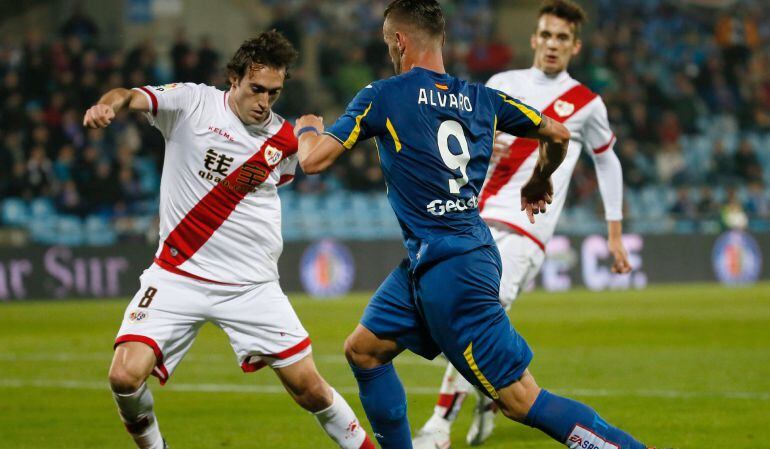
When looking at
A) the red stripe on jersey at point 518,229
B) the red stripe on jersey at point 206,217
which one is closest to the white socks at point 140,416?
the red stripe on jersey at point 206,217

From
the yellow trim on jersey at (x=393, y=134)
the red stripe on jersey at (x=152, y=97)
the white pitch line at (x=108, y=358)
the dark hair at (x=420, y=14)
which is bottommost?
the white pitch line at (x=108, y=358)

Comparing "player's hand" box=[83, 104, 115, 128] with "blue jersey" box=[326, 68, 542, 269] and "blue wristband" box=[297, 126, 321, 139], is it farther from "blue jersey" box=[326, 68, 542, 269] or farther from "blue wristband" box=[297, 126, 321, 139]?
"blue jersey" box=[326, 68, 542, 269]

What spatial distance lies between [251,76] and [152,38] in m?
19.7

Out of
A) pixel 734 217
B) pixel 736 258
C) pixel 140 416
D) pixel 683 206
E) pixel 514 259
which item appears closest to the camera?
pixel 140 416

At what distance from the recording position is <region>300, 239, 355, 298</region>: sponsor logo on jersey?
1998cm

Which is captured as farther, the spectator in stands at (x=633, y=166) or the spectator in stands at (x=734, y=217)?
the spectator in stands at (x=633, y=166)

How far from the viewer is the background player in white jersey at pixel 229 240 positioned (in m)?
5.86

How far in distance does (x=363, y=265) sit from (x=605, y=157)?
42.0 feet

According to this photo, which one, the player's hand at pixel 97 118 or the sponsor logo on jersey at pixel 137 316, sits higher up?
the player's hand at pixel 97 118

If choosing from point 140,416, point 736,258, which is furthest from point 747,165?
point 140,416

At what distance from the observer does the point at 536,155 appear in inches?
291

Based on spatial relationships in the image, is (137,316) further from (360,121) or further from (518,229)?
(518,229)

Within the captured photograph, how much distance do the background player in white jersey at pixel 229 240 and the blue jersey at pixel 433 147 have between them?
1166 mm

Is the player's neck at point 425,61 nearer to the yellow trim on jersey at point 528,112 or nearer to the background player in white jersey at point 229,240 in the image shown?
the yellow trim on jersey at point 528,112
